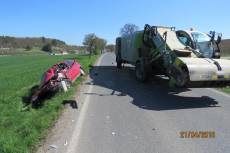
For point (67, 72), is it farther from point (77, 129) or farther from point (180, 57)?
point (77, 129)

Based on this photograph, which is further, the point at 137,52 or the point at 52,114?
the point at 137,52

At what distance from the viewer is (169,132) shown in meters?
6.69

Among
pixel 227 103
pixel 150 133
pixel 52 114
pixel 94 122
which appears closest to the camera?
pixel 150 133

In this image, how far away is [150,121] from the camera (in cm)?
762

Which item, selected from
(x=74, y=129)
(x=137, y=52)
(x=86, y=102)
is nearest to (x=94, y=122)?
(x=74, y=129)

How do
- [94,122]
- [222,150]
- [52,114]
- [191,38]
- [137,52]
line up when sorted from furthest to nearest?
[137,52]
[191,38]
[52,114]
[94,122]
[222,150]

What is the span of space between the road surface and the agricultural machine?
2.42 ft

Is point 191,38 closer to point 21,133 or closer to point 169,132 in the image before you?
point 169,132

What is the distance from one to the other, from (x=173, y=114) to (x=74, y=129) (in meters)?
2.72

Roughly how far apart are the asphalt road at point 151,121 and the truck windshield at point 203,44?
1.52 metres

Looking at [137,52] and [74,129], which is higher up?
[137,52]

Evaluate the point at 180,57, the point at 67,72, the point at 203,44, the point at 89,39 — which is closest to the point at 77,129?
the point at 180,57

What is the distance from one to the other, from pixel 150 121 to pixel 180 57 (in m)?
3.95
